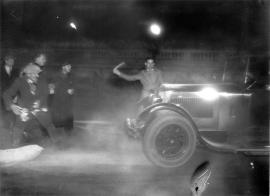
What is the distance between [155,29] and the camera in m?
3.93

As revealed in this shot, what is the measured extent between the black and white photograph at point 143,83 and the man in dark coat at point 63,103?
0.36 feet

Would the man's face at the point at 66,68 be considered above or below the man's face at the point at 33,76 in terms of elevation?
above

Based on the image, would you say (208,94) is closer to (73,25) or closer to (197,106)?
(197,106)

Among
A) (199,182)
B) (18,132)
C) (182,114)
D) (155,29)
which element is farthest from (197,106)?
(18,132)

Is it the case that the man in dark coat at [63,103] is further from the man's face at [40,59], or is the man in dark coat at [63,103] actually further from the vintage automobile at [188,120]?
the vintage automobile at [188,120]

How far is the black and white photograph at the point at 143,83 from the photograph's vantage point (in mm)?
3854

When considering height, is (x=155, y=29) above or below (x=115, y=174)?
above

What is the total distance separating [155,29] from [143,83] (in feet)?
2.77

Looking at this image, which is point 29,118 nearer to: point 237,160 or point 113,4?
point 113,4

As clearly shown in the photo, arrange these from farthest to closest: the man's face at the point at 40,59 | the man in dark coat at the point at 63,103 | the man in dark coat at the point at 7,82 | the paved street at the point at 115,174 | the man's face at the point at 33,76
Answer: the man in dark coat at the point at 63,103, the man in dark coat at the point at 7,82, the man's face at the point at 33,76, the man's face at the point at 40,59, the paved street at the point at 115,174

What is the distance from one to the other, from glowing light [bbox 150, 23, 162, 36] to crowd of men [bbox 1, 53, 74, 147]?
137 centimetres

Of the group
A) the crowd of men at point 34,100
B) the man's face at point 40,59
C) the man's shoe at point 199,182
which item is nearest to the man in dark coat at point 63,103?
the crowd of men at point 34,100

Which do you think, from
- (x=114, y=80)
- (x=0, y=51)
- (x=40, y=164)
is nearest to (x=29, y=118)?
(x=40, y=164)

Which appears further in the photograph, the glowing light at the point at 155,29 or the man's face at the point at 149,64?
the man's face at the point at 149,64
